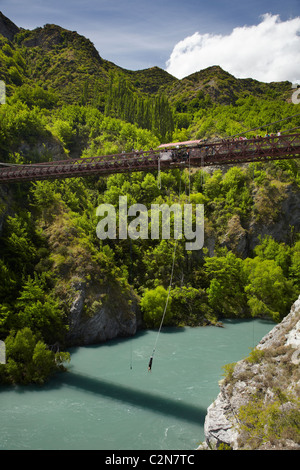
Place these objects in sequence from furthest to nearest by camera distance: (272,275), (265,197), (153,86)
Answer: (153,86) < (265,197) < (272,275)

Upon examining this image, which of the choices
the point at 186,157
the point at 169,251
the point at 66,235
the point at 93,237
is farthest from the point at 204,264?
the point at 186,157

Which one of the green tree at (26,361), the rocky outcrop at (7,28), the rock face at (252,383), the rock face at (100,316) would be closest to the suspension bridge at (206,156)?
the rock face at (252,383)

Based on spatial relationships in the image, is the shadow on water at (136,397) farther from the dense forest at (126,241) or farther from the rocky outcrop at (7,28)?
the rocky outcrop at (7,28)

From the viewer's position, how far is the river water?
15.4 m

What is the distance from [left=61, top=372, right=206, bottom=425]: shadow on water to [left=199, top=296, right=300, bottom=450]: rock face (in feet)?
17.2

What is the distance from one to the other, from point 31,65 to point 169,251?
7646 cm

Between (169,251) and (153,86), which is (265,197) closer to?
(169,251)

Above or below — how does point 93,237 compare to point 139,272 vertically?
above

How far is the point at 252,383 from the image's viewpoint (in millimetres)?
12430

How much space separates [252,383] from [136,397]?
9348 millimetres

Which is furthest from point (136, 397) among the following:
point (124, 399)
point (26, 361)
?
point (26, 361)

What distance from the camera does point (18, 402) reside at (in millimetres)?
18359

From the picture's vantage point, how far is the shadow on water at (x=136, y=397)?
17.8 m

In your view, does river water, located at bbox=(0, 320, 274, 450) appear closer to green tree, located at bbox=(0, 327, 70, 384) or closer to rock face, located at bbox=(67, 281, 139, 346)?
green tree, located at bbox=(0, 327, 70, 384)
